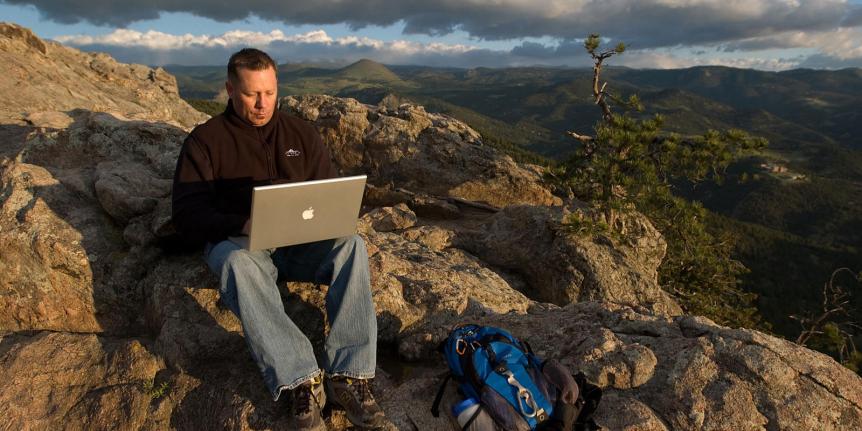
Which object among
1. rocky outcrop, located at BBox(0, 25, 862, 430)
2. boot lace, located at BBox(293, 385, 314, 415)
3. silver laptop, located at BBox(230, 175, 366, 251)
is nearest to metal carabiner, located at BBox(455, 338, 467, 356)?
rocky outcrop, located at BBox(0, 25, 862, 430)

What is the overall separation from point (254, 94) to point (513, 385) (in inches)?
177

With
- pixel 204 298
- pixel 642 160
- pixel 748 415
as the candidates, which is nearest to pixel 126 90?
pixel 204 298

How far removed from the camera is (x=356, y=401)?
15.8 ft

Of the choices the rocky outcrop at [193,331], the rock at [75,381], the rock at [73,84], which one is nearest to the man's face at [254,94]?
the rocky outcrop at [193,331]

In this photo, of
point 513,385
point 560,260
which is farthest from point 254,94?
point 560,260

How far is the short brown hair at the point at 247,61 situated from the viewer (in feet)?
17.6

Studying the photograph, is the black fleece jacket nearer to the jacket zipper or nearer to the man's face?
the jacket zipper

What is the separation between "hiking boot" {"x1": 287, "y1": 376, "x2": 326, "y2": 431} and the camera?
182 inches

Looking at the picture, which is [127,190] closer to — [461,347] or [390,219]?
[461,347]

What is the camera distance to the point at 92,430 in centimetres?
501

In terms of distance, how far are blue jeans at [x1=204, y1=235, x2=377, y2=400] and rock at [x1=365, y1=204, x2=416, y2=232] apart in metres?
7.27

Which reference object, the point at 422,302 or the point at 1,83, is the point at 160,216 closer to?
the point at 422,302

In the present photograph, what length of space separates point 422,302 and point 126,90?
23.6 m

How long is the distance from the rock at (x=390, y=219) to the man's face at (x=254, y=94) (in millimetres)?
7174
